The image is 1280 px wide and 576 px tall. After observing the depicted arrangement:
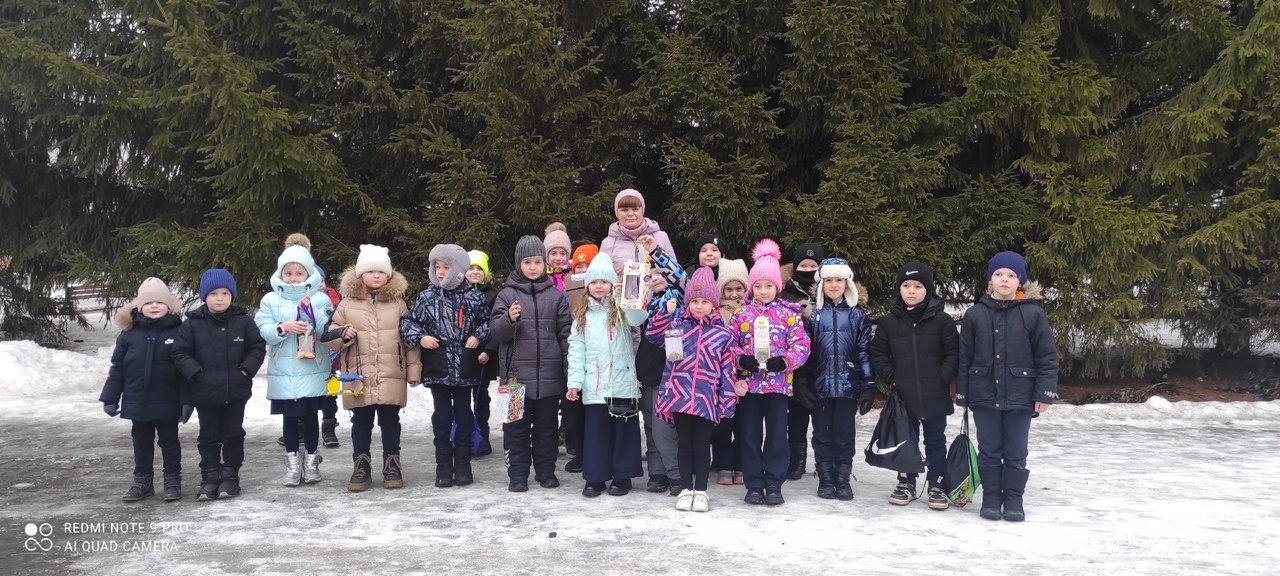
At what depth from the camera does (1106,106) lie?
10234 mm

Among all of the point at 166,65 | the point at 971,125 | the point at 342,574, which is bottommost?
the point at 342,574

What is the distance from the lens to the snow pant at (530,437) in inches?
248

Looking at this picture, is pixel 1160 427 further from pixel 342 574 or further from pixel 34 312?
pixel 34 312

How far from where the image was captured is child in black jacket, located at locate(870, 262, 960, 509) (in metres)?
5.83

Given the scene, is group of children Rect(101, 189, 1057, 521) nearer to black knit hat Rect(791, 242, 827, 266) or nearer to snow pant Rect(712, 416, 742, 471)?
snow pant Rect(712, 416, 742, 471)

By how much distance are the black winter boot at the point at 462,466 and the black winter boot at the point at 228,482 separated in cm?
153

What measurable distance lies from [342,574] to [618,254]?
3079mm

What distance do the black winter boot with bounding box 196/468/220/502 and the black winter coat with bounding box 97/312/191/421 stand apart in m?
0.46

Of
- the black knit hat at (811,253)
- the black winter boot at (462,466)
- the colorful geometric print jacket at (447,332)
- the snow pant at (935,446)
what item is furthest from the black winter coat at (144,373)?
the snow pant at (935,446)

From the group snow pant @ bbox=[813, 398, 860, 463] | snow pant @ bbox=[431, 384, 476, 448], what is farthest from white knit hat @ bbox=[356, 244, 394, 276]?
snow pant @ bbox=[813, 398, 860, 463]

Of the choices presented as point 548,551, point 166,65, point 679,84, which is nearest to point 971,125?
point 679,84

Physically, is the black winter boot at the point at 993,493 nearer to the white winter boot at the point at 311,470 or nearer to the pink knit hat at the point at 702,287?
the pink knit hat at the point at 702,287

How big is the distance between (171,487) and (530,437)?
2504mm

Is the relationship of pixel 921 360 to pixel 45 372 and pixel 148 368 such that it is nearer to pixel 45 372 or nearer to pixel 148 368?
pixel 148 368
